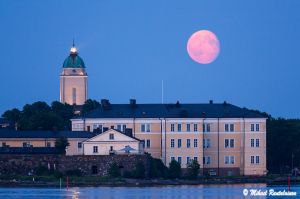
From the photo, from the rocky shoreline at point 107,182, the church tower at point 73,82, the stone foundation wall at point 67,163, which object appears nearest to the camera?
the rocky shoreline at point 107,182

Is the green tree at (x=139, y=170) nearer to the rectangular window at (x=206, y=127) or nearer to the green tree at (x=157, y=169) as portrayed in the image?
the green tree at (x=157, y=169)

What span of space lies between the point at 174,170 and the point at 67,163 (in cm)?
858

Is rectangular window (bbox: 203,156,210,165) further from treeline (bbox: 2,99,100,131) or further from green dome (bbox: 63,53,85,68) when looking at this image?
green dome (bbox: 63,53,85,68)

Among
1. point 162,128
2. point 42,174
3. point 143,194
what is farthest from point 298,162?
point 143,194

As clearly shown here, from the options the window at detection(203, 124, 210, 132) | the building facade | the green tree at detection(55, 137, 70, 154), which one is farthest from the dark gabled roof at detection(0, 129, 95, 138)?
the window at detection(203, 124, 210, 132)

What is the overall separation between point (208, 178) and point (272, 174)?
9.00 metres

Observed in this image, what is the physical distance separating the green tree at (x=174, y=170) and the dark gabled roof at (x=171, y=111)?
277 inches

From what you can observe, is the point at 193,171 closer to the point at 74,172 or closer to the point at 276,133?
the point at 74,172

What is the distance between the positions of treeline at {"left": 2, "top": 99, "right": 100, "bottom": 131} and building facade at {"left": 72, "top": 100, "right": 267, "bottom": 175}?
7.16 metres

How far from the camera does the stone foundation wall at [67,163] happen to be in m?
139

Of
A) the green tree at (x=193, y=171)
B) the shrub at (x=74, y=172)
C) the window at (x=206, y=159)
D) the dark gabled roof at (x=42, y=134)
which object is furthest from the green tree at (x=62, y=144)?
the window at (x=206, y=159)

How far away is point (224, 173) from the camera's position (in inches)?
5886

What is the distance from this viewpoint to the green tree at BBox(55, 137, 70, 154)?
5602 inches

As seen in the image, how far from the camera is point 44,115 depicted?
530 ft
